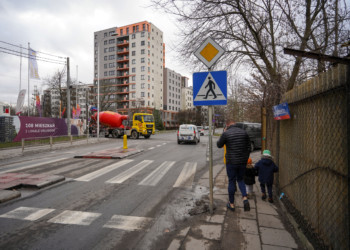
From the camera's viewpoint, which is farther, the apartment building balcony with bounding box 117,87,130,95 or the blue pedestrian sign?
the apartment building balcony with bounding box 117,87,130,95

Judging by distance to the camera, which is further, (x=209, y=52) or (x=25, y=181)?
(x=25, y=181)

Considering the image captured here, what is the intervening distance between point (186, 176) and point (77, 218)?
4060mm

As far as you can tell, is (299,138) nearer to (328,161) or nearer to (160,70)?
(328,161)

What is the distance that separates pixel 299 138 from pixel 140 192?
3.73 metres

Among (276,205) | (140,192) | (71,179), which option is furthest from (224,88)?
(71,179)

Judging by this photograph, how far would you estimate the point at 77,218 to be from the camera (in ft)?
12.7

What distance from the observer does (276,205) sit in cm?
454

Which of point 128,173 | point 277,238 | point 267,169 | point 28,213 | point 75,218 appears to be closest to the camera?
point 277,238

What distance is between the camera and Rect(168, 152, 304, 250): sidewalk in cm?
297

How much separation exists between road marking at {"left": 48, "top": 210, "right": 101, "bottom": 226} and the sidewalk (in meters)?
1.62

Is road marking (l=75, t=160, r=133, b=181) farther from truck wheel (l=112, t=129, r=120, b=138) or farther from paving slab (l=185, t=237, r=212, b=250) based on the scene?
truck wheel (l=112, t=129, r=120, b=138)

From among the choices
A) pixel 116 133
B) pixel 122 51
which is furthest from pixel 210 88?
pixel 122 51

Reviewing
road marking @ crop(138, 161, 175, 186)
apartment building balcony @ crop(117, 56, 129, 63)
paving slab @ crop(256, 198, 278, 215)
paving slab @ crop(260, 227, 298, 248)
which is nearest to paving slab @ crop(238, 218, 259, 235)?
paving slab @ crop(260, 227, 298, 248)

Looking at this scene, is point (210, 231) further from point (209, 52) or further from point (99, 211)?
point (209, 52)
